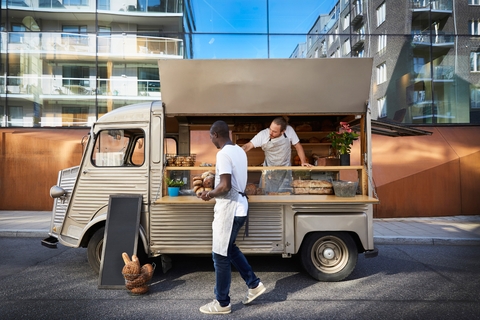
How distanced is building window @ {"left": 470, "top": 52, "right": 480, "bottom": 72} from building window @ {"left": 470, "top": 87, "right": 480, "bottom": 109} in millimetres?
750

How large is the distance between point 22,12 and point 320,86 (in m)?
12.7

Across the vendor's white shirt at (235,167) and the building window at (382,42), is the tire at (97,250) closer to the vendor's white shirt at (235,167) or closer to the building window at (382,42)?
the vendor's white shirt at (235,167)

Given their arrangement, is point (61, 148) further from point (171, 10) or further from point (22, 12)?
point (171, 10)

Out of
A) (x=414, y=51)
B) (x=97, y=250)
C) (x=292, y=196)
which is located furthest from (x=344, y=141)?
(x=414, y=51)

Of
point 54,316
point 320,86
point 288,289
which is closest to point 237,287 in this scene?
point 288,289

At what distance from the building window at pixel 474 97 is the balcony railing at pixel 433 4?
3.22 meters

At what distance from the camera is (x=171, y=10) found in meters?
11.9

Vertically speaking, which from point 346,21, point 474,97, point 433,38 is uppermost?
point 346,21

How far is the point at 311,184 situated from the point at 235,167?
1854 mm

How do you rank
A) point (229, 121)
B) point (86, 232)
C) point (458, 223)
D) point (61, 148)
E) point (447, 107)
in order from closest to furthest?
point (86, 232) < point (229, 121) < point (458, 223) < point (61, 148) < point (447, 107)

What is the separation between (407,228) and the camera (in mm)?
8086

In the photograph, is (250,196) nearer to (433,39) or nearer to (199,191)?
(199,191)

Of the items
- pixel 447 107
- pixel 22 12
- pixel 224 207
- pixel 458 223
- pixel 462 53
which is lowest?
pixel 458 223

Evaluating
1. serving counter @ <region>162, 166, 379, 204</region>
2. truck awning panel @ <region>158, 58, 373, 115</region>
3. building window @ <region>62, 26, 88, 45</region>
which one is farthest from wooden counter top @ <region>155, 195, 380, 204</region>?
building window @ <region>62, 26, 88, 45</region>
